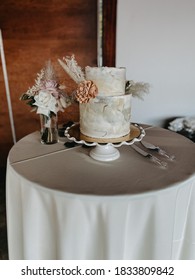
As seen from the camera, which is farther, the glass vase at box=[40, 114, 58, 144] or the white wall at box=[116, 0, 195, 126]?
the white wall at box=[116, 0, 195, 126]

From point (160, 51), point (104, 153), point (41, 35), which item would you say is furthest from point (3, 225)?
point (160, 51)

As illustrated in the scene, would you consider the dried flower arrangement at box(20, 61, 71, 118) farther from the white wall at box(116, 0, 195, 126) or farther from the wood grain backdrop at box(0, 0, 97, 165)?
the white wall at box(116, 0, 195, 126)

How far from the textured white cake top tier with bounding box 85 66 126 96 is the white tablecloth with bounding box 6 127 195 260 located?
0.31 meters

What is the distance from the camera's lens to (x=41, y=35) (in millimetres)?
2154

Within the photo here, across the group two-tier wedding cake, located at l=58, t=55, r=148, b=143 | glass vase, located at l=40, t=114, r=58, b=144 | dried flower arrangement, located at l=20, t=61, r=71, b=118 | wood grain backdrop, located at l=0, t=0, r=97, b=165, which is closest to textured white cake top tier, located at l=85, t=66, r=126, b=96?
two-tier wedding cake, located at l=58, t=55, r=148, b=143

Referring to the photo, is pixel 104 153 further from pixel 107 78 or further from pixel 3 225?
pixel 3 225

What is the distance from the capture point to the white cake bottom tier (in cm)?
94

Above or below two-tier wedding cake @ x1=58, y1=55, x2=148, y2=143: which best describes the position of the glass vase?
below

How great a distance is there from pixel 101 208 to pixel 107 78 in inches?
19.2

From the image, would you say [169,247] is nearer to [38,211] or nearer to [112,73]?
[38,211]

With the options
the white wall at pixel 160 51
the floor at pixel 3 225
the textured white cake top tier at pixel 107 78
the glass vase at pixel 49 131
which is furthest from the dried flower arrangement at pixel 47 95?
the white wall at pixel 160 51

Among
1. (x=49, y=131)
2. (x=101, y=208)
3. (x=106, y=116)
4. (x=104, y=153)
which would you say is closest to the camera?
(x=101, y=208)

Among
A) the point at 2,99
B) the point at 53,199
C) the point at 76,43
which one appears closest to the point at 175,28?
the point at 76,43

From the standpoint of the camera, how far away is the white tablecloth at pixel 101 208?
33.5 inches
